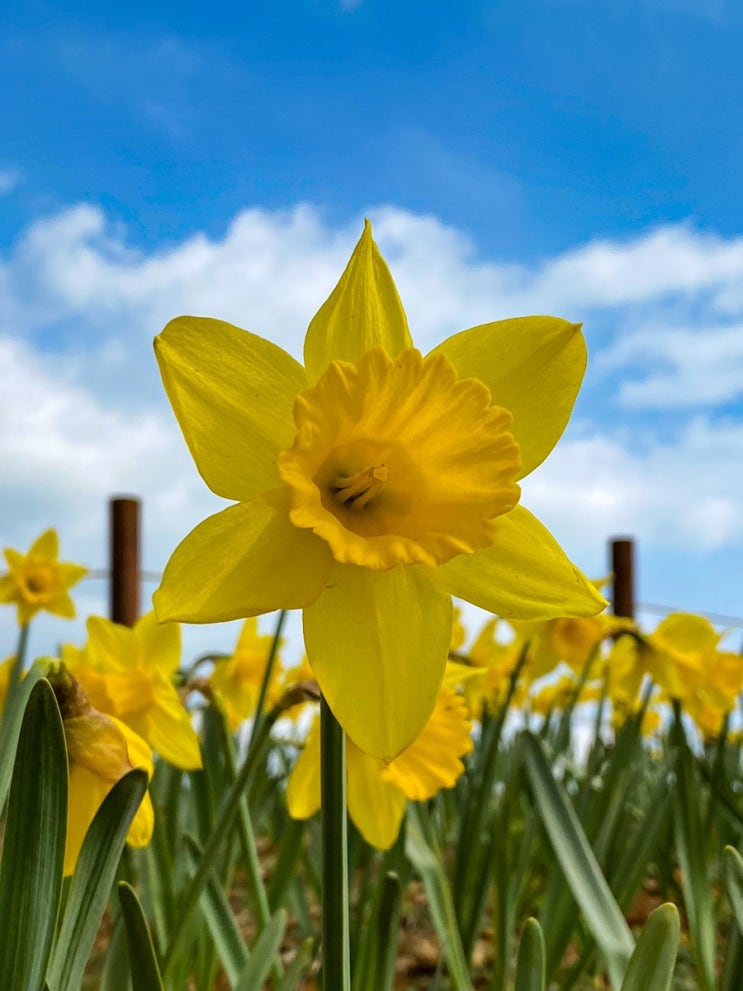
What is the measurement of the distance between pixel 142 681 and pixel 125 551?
15.9 ft

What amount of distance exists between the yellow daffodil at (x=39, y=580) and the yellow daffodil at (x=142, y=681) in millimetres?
1605

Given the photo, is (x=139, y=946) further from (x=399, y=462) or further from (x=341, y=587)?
(x=399, y=462)

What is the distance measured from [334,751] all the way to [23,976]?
0.36m

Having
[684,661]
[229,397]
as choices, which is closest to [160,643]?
[229,397]

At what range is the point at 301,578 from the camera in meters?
0.88

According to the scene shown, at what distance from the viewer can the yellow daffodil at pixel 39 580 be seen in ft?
11.6

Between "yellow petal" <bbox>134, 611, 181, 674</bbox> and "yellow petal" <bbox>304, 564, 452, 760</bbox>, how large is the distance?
1.15 metres

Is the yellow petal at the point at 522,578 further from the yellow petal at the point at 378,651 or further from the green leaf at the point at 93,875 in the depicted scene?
the green leaf at the point at 93,875

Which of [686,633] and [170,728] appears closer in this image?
[170,728]

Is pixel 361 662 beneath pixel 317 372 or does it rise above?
beneath

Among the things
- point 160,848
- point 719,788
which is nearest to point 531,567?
point 160,848

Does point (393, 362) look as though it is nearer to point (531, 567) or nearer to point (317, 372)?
point (317, 372)

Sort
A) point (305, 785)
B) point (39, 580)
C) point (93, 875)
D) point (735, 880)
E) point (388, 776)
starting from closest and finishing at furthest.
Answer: point (93, 875) < point (735, 880) < point (388, 776) < point (305, 785) < point (39, 580)

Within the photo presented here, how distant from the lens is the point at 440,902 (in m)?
1.82
